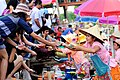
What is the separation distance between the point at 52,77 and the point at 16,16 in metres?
1.61

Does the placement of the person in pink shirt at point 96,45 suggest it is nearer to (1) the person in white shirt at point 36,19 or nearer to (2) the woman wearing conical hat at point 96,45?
(2) the woman wearing conical hat at point 96,45

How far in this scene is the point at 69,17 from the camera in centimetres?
2489

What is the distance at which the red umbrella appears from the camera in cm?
841

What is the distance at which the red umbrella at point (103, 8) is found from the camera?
8.41m

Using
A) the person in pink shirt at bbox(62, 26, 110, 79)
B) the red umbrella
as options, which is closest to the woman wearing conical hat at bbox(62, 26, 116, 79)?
the person in pink shirt at bbox(62, 26, 110, 79)

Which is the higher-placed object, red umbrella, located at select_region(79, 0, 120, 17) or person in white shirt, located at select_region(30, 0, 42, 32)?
red umbrella, located at select_region(79, 0, 120, 17)

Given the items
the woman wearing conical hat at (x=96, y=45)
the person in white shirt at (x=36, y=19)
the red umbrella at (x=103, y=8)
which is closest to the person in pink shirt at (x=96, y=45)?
the woman wearing conical hat at (x=96, y=45)

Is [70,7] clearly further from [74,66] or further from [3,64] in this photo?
[3,64]

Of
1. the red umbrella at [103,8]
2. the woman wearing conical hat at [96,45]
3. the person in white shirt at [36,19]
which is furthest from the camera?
the person in white shirt at [36,19]

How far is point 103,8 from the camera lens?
845cm

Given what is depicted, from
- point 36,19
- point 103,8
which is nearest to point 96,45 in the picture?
point 103,8

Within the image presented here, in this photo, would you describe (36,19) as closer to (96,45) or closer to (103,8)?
(103,8)

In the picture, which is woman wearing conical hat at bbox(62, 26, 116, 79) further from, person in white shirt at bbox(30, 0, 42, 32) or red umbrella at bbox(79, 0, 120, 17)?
person in white shirt at bbox(30, 0, 42, 32)

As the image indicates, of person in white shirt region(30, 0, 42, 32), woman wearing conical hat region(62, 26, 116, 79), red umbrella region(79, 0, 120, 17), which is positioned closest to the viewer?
woman wearing conical hat region(62, 26, 116, 79)
